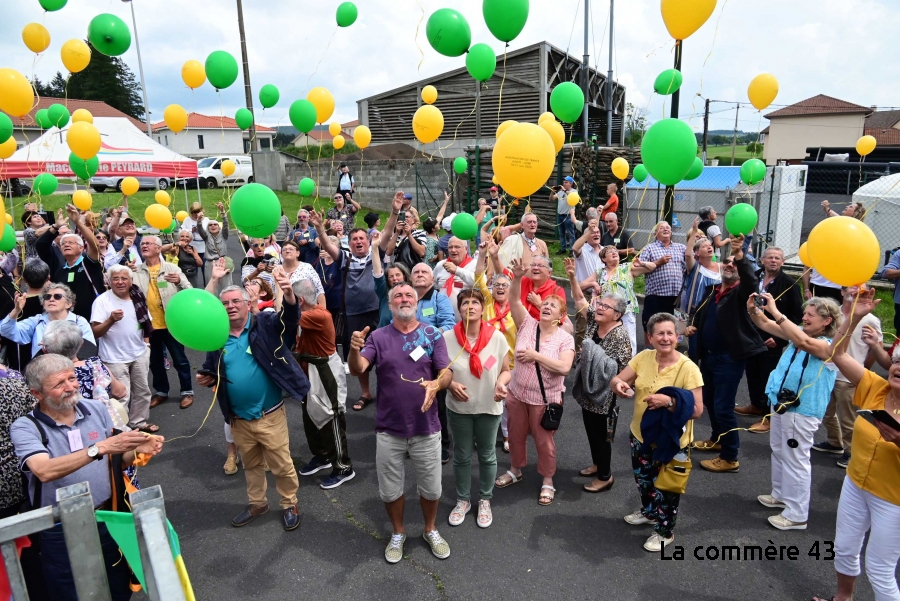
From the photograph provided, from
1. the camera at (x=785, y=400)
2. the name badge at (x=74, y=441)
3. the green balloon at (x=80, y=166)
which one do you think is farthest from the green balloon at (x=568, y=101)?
the green balloon at (x=80, y=166)

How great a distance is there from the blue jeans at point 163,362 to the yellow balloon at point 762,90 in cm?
700

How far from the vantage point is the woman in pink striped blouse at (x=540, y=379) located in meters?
4.06

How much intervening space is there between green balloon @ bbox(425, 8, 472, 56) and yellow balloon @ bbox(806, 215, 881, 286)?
347 cm

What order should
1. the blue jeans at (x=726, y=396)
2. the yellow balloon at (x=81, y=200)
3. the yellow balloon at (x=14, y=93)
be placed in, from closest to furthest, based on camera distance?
the blue jeans at (x=726, y=396) → the yellow balloon at (x=14, y=93) → the yellow balloon at (x=81, y=200)

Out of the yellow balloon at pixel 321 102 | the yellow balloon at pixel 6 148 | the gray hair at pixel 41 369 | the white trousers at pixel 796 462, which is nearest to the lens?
the gray hair at pixel 41 369

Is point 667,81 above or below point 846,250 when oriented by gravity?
above

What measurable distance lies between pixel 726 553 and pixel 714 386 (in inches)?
57.4

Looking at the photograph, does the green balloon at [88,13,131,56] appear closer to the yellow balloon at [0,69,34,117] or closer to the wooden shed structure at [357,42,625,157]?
the yellow balloon at [0,69,34,117]

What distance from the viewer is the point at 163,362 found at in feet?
20.4

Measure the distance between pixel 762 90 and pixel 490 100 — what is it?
18.2 meters

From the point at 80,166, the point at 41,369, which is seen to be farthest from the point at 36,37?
the point at 41,369

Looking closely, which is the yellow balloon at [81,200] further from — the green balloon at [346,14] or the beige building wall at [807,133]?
the beige building wall at [807,133]

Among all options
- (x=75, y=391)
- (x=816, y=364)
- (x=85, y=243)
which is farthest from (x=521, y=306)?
(x=85, y=243)

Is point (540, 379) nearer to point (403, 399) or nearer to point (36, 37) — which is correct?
point (403, 399)
